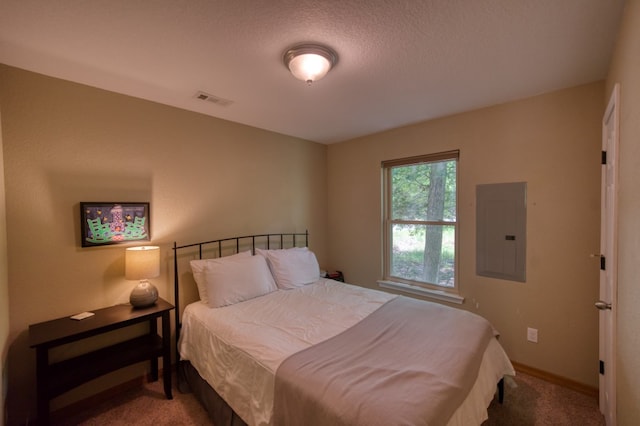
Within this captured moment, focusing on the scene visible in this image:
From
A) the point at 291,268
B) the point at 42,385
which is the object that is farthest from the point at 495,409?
the point at 42,385

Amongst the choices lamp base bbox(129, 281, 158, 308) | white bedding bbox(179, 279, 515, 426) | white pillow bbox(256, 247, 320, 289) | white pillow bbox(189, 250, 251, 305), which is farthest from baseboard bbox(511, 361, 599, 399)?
lamp base bbox(129, 281, 158, 308)

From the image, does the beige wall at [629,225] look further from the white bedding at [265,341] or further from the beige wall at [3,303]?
the beige wall at [3,303]

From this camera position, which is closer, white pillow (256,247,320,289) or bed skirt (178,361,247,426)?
bed skirt (178,361,247,426)

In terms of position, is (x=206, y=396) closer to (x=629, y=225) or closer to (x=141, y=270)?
(x=141, y=270)

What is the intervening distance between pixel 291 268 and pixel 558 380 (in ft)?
8.13

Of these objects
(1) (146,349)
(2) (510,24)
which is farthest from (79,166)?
(2) (510,24)

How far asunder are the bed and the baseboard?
0.83m

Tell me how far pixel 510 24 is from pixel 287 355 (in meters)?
2.14

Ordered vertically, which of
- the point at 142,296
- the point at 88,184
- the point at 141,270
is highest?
the point at 88,184

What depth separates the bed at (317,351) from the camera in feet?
3.94

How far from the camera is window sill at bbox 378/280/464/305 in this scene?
2826 millimetres

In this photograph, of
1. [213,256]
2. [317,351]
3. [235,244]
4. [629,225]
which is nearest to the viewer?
[629,225]

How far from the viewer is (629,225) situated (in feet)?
3.81

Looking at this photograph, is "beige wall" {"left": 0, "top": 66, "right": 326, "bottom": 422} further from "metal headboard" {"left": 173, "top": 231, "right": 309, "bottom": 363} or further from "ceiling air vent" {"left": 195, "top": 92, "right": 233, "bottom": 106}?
"ceiling air vent" {"left": 195, "top": 92, "right": 233, "bottom": 106}
